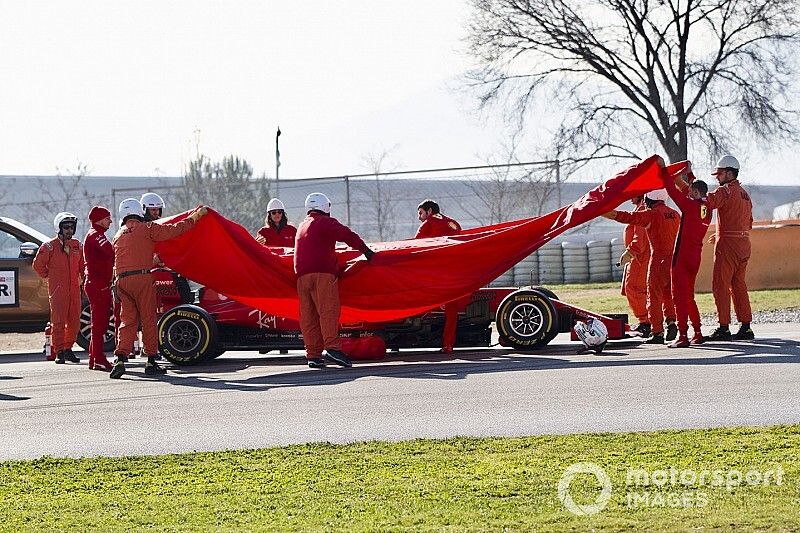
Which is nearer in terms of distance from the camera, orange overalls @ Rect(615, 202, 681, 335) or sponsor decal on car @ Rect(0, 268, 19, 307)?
orange overalls @ Rect(615, 202, 681, 335)

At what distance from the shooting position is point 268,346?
15.6 metres

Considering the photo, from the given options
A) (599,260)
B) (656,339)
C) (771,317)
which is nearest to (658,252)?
(656,339)

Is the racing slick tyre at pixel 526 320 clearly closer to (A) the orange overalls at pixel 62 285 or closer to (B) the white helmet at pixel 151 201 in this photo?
(B) the white helmet at pixel 151 201

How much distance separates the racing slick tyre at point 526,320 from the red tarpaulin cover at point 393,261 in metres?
0.42

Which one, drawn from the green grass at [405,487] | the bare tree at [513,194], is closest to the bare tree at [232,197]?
the bare tree at [513,194]

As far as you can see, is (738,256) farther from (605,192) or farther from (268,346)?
(268,346)

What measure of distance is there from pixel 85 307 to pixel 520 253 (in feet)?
22.8

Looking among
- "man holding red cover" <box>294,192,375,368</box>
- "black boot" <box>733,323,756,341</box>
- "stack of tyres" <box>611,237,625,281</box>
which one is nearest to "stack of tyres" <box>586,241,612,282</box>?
"stack of tyres" <box>611,237,625,281</box>

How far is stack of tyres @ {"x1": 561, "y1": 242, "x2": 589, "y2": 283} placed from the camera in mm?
31750

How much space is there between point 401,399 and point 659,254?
576 centimetres

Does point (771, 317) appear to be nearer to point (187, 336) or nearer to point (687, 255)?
point (687, 255)

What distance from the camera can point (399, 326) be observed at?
15.6 metres

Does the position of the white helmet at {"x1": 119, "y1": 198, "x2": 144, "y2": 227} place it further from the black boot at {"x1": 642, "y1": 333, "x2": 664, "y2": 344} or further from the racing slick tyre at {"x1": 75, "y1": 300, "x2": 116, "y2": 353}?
the black boot at {"x1": 642, "y1": 333, "x2": 664, "y2": 344}
